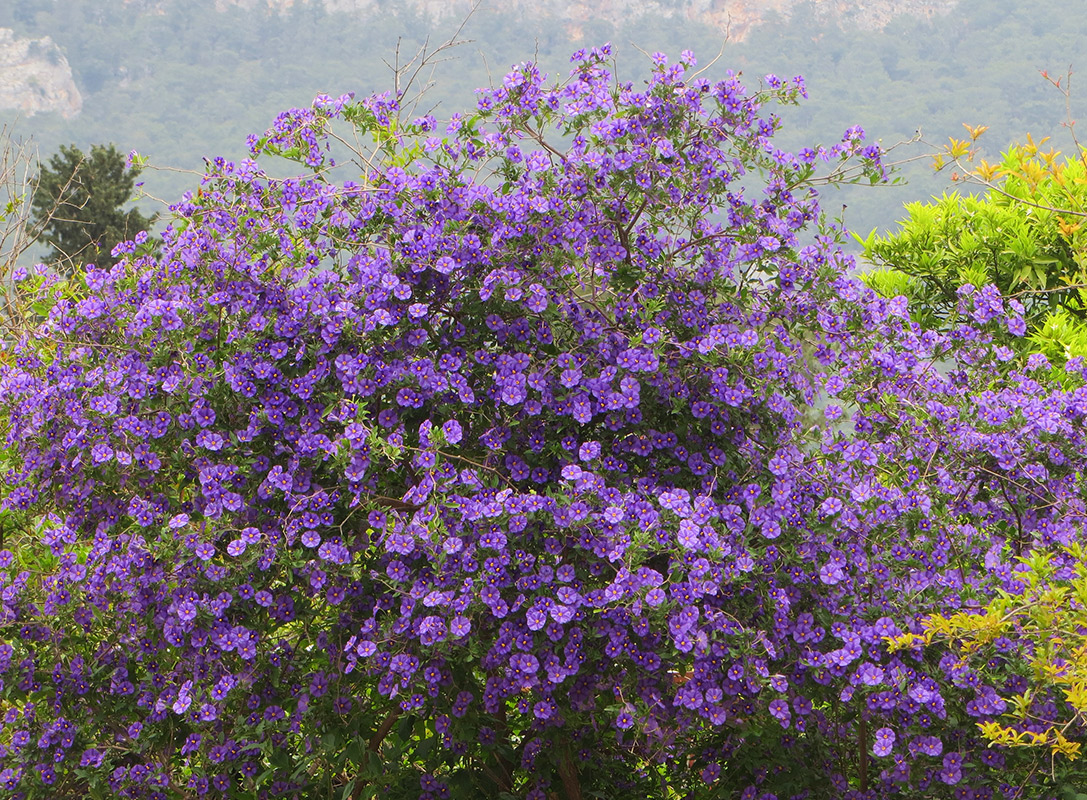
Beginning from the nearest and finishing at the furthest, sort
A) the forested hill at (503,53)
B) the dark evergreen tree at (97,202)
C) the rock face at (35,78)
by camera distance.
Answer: the dark evergreen tree at (97,202) < the forested hill at (503,53) < the rock face at (35,78)

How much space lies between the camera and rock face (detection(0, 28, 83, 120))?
64.4m

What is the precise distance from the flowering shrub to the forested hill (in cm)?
5433

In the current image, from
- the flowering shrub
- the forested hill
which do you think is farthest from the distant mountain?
the flowering shrub

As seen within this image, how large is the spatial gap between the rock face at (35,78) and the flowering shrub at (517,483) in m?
69.6

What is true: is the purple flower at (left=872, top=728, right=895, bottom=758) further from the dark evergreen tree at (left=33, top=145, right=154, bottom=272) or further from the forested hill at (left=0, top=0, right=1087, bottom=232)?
the forested hill at (left=0, top=0, right=1087, bottom=232)

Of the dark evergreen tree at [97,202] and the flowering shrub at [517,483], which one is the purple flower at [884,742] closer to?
the flowering shrub at [517,483]

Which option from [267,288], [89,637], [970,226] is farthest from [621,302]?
[970,226]

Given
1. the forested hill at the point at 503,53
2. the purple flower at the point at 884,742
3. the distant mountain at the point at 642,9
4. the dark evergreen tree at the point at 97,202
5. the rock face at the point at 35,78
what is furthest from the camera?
the distant mountain at the point at 642,9

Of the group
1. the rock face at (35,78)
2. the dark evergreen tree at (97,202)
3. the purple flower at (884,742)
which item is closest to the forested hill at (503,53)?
the rock face at (35,78)

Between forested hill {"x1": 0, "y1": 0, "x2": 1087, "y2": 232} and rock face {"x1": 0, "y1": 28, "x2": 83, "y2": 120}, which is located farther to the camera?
rock face {"x1": 0, "y1": 28, "x2": 83, "y2": 120}

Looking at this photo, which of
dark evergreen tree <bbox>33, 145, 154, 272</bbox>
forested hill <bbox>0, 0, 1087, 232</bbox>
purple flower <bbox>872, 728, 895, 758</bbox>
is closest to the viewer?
purple flower <bbox>872, 728, 895, 758</bbox>

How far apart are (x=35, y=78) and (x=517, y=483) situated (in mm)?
73100

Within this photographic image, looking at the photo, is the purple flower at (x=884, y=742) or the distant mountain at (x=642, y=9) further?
the distant mountain at (x=642, y=9)

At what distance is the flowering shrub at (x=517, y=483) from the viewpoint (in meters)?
2.57
